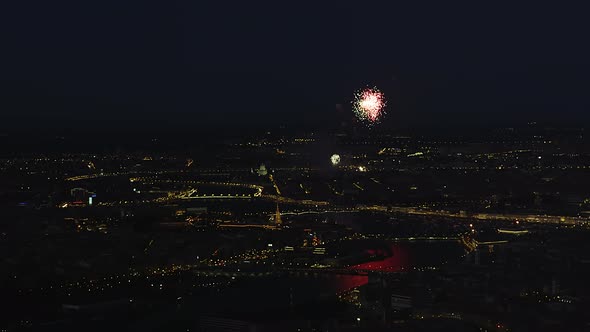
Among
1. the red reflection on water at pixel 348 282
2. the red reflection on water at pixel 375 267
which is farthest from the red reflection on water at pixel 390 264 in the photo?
the red reflection on water at pixel 348 282

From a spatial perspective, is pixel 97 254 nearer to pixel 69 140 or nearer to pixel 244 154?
pixel 244 154

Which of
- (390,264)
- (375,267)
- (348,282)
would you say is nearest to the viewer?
(348,282)

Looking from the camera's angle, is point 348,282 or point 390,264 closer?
point 348,282

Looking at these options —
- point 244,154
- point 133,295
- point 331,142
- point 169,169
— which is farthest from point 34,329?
point 331,142

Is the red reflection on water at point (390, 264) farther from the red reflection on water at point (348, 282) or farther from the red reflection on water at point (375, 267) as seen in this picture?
the red reflection on water at point (348, 282)

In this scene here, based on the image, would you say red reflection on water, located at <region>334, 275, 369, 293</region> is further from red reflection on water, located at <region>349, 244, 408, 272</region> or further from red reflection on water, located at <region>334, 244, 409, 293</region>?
red reflection on water, located at <region>349, 244, 408, 272</region>

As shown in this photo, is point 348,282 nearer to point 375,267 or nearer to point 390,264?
point 375,267

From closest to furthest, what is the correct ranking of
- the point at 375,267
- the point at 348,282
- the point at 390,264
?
the point at 348,282
the point at 375,267
the point at 390,264

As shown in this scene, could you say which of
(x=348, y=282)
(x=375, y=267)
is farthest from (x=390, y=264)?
(x=348, y=282)

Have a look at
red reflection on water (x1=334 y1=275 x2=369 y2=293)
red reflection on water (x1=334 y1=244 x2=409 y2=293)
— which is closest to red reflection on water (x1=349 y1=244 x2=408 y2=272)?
red reflection on water (x1=334 y1=244 x2=409 y2=293)
